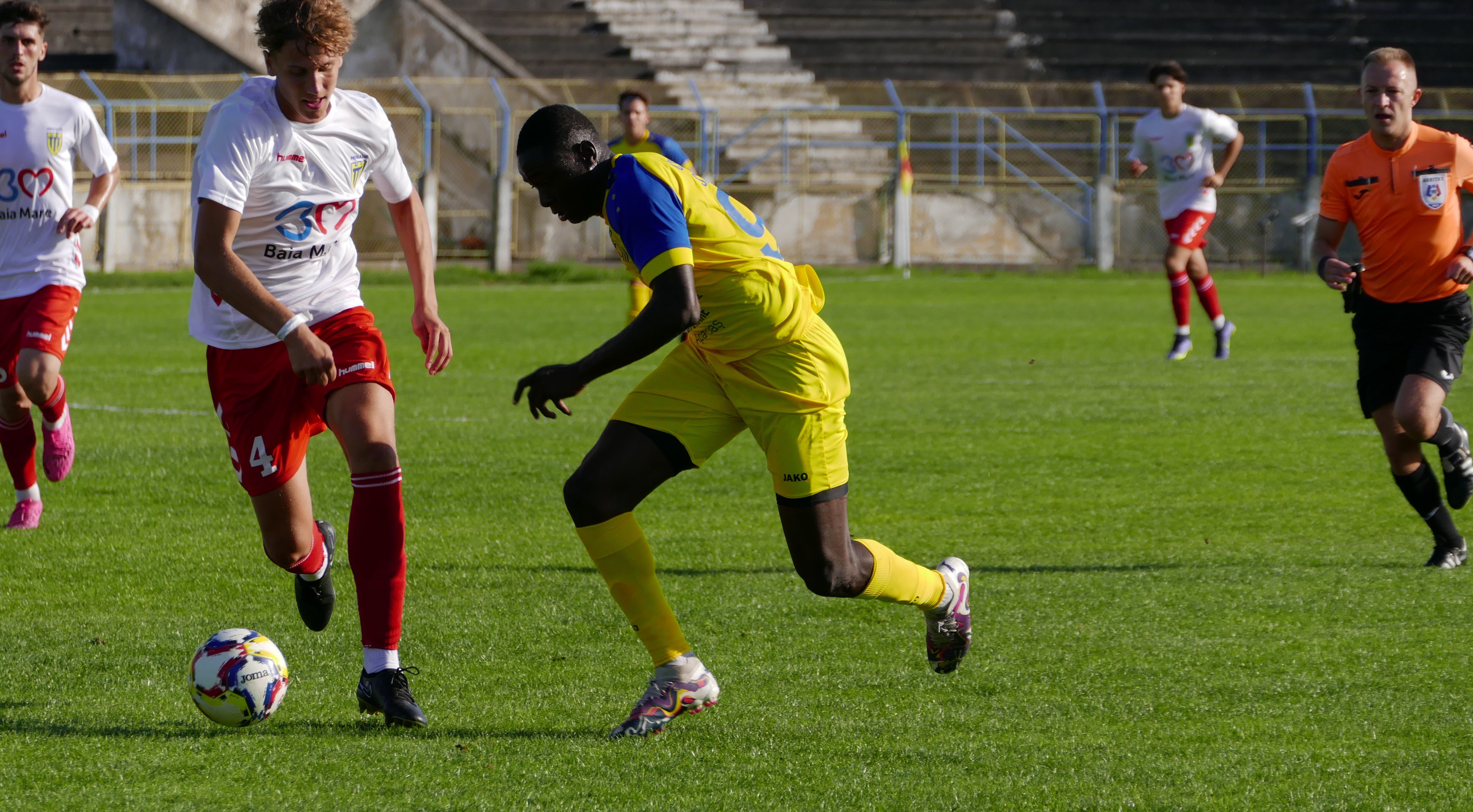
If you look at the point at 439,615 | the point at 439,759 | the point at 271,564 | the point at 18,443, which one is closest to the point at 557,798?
the point at 439,759

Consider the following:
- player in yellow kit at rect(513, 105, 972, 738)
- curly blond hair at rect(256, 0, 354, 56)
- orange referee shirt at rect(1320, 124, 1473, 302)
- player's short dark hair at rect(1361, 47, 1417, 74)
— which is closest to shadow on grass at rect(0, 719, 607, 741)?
player in yellow kit at rect(513, 105, 972, 738)

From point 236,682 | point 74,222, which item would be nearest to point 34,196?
point 74,222

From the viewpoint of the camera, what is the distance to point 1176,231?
13906 millimetres

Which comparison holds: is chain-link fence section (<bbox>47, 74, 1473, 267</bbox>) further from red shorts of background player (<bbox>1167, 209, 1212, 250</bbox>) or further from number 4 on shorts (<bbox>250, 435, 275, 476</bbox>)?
number 4 on shorts (<bbox>250, 435, 275, 476</bbox>)

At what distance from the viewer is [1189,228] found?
1387cm

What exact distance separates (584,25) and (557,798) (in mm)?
30887

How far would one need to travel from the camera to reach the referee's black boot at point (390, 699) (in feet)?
13.5

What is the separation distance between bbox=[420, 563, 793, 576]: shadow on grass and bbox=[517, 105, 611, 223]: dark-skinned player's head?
7.81 ft

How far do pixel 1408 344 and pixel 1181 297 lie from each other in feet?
24.9

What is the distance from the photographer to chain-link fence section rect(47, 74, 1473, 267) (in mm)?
26625

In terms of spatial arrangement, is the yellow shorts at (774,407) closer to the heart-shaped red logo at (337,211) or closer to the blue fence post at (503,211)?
the heart-shaped red logo at (337,211)

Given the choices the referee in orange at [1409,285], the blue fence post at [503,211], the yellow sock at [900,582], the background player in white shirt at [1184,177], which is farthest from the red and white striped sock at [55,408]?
the blue fence post at [503,211]

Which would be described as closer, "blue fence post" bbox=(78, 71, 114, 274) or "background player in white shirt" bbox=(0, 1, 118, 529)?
"background player in white shirt" bbox=(0, 1, 118, 529)

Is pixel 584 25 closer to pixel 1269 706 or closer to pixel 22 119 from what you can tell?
pixel 22 119
